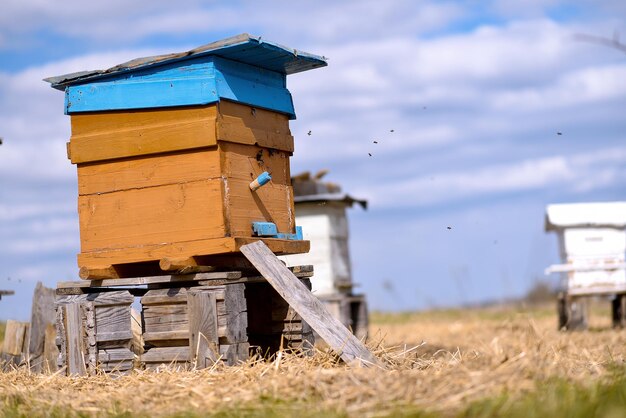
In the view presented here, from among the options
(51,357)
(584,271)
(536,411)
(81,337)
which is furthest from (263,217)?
(584,271)

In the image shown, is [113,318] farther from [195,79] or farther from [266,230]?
[195,79]

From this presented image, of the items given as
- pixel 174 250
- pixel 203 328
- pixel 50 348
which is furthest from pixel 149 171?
pixel 50 348

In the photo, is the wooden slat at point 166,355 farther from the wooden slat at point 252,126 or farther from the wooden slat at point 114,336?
the wooden slat at point 252,126

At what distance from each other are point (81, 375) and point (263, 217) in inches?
73.7

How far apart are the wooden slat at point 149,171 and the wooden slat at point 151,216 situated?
0.05m

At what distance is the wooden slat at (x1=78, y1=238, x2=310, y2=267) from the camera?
256 inches

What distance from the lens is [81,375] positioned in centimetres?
685

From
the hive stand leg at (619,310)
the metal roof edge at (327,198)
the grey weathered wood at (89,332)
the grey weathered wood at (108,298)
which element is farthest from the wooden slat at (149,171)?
the hive stand leg at (619,310)

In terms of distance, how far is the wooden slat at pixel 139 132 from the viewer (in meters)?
6.59

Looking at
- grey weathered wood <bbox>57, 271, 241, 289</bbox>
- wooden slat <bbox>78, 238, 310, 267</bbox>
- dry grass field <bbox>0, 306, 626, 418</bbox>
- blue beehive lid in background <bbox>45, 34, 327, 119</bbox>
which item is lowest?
dry grass field <bbox>0, 306, 626, 418</bbox>

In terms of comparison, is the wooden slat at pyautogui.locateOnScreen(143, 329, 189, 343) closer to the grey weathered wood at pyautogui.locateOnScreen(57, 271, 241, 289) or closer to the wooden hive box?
the grey weathered wood at pyautogui.locateOnScreen(57, 271, 241, 289)

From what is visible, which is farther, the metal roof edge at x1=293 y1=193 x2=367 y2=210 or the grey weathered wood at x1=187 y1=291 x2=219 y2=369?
the metal roof edge at x1=293 y1=193 x2=367 y2=210

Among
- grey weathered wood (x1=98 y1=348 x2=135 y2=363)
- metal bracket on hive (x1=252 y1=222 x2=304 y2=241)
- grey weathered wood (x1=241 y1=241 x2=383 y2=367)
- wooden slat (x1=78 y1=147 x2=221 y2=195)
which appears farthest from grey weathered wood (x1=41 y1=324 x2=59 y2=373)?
grey weathered wood (x1=241 y1=241 x2=383 y2=367)

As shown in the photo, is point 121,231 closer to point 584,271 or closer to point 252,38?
point 252,38
